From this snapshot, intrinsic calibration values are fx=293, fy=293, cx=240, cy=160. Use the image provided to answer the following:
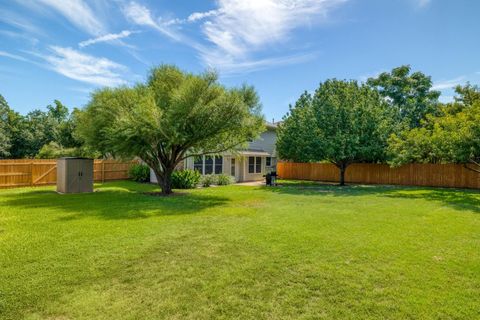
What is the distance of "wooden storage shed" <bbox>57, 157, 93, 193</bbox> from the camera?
14.2m

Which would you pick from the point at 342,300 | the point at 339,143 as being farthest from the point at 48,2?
the point at 339,143

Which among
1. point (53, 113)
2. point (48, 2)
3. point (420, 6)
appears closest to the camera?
point (48, 2)

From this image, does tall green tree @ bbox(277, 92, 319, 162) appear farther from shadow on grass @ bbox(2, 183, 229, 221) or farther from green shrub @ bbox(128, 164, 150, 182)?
green shrub @ bbox(128, 164, 150, 182)

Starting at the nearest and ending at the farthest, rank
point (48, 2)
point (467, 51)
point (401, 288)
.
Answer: point (401, 288), point (48, 2), point (467, 51)

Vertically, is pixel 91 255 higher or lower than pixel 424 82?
lower

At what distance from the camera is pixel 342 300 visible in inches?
→ 150

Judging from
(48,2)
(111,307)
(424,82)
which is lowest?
(111,307)

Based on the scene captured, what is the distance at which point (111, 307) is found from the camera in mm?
3588

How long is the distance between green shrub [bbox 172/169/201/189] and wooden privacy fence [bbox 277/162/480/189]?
40.8 feet

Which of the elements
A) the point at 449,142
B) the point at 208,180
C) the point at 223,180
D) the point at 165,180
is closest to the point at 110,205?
the point at 165,180

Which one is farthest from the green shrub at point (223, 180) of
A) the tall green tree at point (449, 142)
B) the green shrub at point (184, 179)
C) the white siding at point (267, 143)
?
the tall green tree at point (449, 142)

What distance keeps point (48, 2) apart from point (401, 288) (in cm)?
1288

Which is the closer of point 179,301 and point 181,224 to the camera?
point 179,301

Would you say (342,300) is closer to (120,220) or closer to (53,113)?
(120,220)
